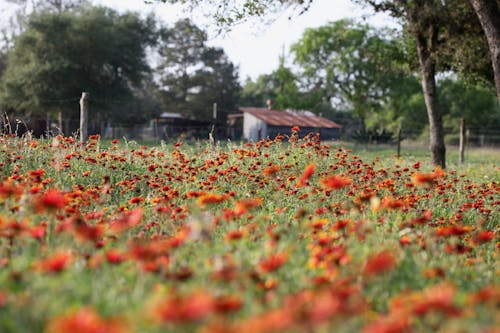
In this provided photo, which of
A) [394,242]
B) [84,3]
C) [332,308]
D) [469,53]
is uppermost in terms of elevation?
[84,3]

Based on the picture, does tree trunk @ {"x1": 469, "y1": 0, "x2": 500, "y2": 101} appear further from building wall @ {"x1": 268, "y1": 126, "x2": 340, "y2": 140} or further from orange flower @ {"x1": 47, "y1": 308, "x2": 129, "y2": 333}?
building wall @ {"x1": 268, "y1": 126, "x2": 340, "y2": 140}

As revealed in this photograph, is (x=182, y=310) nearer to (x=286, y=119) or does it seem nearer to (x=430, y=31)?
(x=430, y=31)

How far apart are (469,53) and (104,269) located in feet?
44.5

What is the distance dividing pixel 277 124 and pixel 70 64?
54.7 feet

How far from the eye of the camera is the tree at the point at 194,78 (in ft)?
186

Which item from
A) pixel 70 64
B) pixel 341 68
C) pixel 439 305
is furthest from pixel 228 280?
pixel 341 68

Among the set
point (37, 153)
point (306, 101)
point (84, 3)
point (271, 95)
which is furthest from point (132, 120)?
point (37, 153)

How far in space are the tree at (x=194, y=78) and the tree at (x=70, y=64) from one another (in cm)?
1799

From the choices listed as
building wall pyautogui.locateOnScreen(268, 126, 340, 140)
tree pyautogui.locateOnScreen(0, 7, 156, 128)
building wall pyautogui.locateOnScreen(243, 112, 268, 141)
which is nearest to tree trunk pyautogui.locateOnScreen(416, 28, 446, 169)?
tree pyautogui.locateOnScreen(0, 7, 156, 128)

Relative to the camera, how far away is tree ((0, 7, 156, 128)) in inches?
1297

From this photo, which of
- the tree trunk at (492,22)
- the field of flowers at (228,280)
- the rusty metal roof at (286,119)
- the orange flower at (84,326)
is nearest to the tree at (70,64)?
the rusty metal roof at (286,119)

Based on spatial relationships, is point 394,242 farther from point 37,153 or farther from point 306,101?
point 306,101

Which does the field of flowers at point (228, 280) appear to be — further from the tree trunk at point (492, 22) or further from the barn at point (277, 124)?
the barn at point (277, 124)

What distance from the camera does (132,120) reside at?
4456cm
